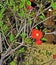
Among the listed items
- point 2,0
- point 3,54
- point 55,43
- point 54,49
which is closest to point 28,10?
point 2,0

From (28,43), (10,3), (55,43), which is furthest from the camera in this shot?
(55,43)

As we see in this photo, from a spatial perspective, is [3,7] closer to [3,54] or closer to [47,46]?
[3,54]

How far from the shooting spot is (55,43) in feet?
27.7

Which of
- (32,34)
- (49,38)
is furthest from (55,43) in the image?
(32,34)

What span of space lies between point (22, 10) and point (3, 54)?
0.51m

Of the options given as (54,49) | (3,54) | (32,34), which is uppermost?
(32,34)

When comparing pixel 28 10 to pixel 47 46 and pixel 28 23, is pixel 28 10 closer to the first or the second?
pixel 28 23

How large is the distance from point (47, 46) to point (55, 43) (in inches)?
17.4

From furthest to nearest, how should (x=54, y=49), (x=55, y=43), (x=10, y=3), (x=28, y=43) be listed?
1. (x=55, y=43)
2. (x=54, y=49)
3. (x=28, y=43)
4. (x=10, y=3)

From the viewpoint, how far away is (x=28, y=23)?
249cm

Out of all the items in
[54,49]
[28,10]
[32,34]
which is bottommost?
→ [54,49]

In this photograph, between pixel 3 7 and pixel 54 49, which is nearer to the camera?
pixel 3 7

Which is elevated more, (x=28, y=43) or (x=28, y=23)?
(x=28, y=23)

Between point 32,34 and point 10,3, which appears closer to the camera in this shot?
point 10,3
